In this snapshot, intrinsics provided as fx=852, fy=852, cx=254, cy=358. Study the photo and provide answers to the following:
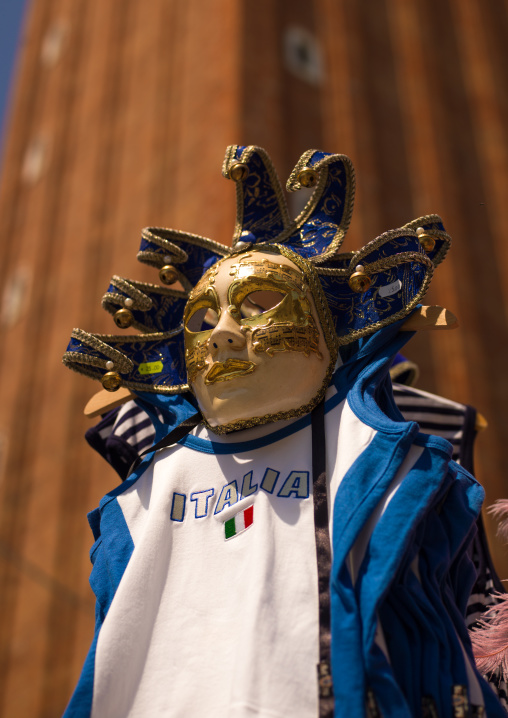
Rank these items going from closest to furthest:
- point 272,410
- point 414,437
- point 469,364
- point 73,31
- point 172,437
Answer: point 414,437 → point 272,410 → point 172,437 → point 469,364 → point 73,31

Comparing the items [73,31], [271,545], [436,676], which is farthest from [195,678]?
[73,31]

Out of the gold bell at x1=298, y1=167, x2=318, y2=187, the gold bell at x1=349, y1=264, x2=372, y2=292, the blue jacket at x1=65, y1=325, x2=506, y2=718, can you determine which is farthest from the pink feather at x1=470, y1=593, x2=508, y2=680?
the gold bell at x1=298, y1=167, x2=318, y2=187

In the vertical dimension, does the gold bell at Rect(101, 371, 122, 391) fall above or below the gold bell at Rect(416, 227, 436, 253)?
below

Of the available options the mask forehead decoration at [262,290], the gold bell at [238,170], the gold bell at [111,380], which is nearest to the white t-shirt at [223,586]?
the mask forehead decoration at [262,290]

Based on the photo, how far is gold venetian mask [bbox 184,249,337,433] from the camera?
2016 millimetres

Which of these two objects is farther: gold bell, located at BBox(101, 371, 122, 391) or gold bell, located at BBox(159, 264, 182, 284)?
gold bell, located at BBox(159, 264, 182, 284)

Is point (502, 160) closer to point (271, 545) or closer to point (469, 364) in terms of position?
point (469, 364)

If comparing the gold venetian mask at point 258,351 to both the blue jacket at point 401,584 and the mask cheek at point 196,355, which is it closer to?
the mask cheek at point 196,355

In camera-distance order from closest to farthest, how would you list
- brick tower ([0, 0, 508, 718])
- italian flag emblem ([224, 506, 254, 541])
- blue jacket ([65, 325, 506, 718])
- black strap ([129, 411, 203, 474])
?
blue jacket ([65, 325, 506, 718])
italian flag emblem ([224, 506, 254, 541])
black strap ([129, 411, 203, 474])
brick tower ([0, 0, 508, 718])

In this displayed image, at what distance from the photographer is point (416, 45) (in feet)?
32.7

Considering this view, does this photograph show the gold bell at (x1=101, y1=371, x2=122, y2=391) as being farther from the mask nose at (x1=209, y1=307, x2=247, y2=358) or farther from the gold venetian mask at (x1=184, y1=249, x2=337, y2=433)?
the mask nose at (x1=209, y1=307, x2=247, y2=358)

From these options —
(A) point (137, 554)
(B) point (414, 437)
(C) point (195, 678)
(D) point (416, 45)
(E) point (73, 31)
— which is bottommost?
(C) point (195, 678)

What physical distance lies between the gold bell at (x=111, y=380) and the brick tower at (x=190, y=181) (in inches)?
173

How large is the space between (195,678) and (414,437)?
0.67m
